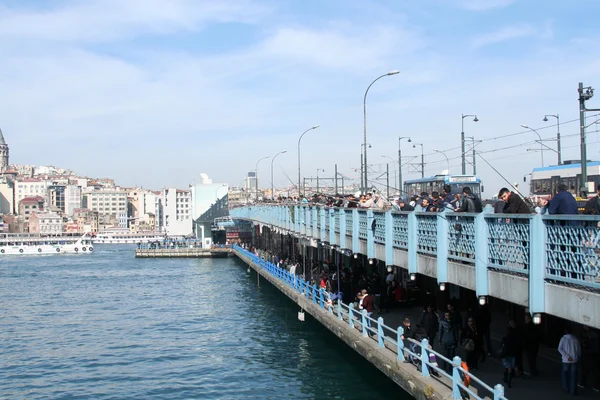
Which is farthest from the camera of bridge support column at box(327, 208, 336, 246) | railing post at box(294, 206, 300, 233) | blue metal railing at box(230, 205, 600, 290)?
railing post at box(294, 206, 300, 233)

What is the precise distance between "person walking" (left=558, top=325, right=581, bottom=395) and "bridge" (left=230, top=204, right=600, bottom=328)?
5.11ft

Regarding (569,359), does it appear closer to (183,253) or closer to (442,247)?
(442,247)

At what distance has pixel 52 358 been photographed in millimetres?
27328

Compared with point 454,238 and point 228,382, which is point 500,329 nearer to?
point 454,238

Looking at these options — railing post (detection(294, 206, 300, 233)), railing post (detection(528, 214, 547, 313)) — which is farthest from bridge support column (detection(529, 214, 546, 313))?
railing post (detection(294, 206, 300, 233))

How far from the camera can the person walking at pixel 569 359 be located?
12289 millimetres

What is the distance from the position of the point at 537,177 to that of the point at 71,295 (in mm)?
34235

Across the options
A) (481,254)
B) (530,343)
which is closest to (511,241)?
(481,254)

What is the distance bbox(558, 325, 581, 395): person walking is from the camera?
1229 cm

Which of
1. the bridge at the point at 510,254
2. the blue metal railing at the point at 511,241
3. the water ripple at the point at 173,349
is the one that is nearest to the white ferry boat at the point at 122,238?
the water ripple at the point at 173,349

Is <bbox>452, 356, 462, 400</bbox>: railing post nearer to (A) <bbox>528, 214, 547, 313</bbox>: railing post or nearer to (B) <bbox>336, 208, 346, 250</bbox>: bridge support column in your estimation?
(A) <bbox>528, 214, 547, 313</bbox>: railing post

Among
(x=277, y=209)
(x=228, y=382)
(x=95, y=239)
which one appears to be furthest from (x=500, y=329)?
(x=95, y=239)

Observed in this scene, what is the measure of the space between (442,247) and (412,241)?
1.90 meters

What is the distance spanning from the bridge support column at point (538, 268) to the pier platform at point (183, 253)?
85.2 m
